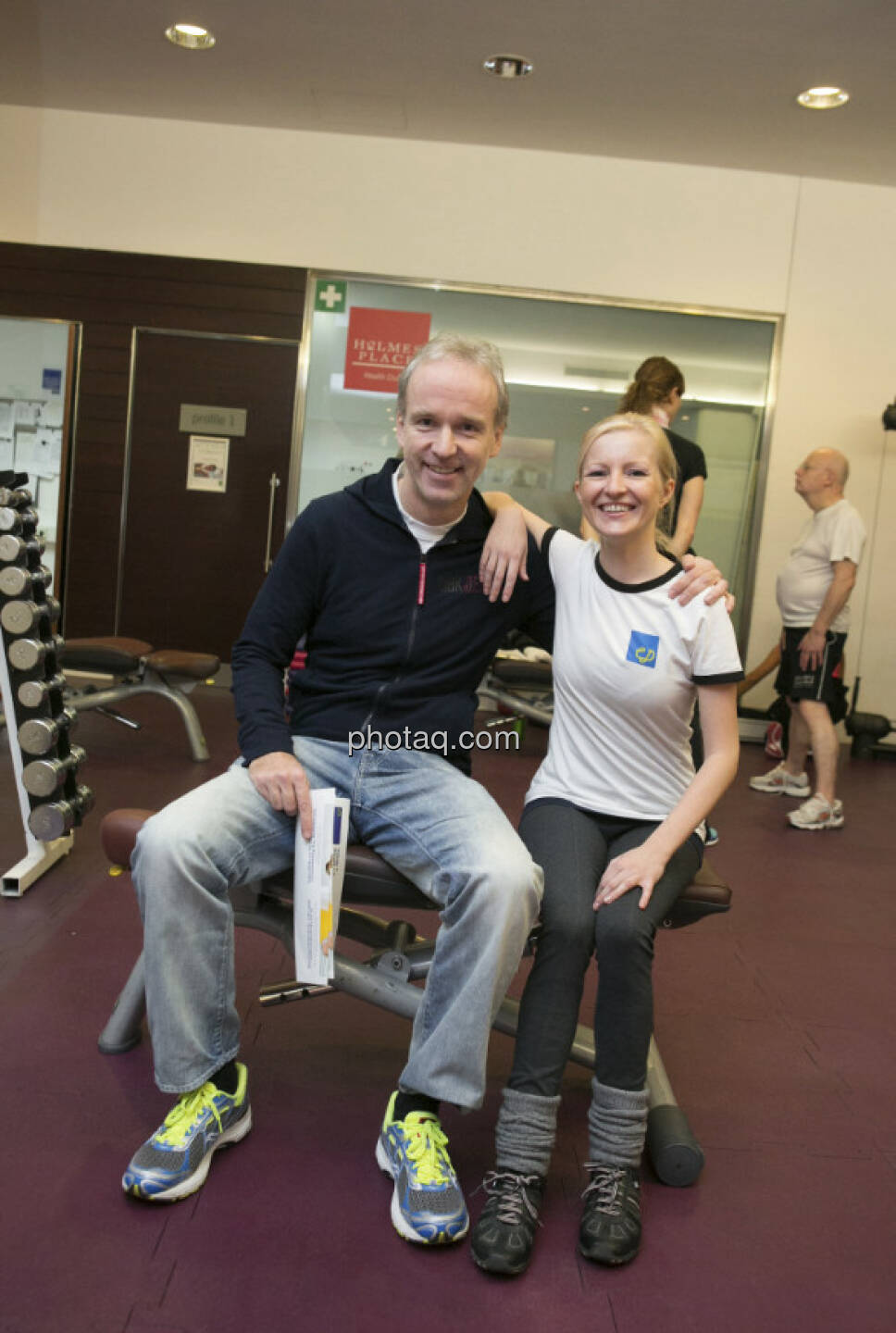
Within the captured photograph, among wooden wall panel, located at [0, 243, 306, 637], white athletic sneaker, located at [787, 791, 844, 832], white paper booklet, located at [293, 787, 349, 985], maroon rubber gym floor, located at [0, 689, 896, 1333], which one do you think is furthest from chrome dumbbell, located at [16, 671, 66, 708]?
wooden wall panel, located at [0, 243, 306, 637]

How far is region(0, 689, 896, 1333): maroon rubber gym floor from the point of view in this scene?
143cm

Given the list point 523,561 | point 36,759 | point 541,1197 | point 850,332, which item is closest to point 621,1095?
point 541,1197

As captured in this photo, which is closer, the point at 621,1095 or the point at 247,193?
the point at 621,1095

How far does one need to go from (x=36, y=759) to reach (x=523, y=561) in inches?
54.4

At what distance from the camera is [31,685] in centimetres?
263

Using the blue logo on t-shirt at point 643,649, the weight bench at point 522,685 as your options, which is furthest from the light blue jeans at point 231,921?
the weight bench at point 522,685

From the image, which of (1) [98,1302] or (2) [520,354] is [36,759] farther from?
(2) [520,354]

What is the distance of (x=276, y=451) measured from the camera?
20.7 feet

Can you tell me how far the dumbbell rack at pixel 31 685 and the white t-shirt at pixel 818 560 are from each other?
9.43 feet

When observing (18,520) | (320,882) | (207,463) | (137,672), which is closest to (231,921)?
(320,882)

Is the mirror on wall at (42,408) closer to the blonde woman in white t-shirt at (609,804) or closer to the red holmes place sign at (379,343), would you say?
the red holmes place sign at (379,343)

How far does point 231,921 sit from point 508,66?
4510mm

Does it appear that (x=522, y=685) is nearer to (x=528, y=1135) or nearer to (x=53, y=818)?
(x=53, y=818)

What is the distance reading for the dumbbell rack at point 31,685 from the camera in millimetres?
2639
